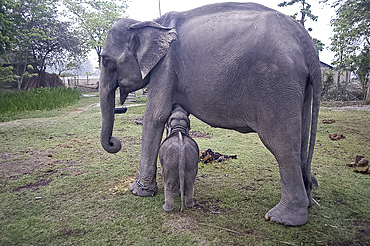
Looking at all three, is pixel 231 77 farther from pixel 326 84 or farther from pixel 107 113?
pixel 326 84

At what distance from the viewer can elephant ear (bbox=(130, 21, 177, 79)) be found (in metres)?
3.07

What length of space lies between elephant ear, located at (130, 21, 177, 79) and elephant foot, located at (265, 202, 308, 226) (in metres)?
1.98

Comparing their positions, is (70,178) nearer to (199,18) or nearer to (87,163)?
(87,163)

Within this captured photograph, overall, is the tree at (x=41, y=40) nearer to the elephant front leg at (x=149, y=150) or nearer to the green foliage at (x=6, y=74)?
the green foliage at (x=6, y=74)

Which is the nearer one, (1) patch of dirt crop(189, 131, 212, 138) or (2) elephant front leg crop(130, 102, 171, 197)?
(2) elephant front leg crop(130, 102, 171, 197)

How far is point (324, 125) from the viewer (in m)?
7.27

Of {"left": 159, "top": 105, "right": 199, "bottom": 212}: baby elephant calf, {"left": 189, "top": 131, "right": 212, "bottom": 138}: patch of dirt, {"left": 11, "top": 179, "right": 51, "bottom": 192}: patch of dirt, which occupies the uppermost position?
{"left": 159, "top": 105, "right": 199, "bottom": 212}: baby elephant calf

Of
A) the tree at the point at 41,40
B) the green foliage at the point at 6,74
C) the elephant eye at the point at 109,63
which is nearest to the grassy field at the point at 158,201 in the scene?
the elephant eye at the point at 109,63

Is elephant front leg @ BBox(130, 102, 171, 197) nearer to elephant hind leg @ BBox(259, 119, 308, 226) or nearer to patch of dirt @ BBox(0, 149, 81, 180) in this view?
elephant hind leg @ BBox(259, 119, 308, 226)

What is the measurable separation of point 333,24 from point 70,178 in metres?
12.4

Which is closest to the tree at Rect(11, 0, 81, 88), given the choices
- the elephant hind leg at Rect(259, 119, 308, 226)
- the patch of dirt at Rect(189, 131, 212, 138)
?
the patch of dirt at Rect(189, 131, 212, 138)

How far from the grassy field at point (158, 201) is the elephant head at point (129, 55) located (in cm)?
97

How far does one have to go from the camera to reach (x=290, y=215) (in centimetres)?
264

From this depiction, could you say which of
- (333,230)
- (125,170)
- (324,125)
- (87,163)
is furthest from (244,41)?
(324,125)
